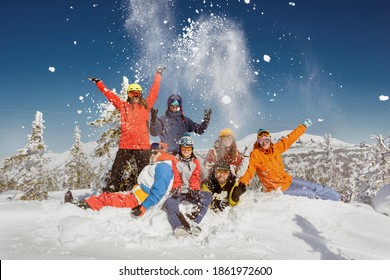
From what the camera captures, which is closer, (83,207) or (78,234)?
(78,234)

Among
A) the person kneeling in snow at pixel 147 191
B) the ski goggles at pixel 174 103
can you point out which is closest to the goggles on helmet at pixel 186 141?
the person kneeling in snow at pixel 147 191

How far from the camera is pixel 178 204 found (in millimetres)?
5449

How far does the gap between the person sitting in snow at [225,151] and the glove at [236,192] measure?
105 cm

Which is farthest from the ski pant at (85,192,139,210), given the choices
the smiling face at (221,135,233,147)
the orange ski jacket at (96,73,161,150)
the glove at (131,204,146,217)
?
the smiling face at (221,135,233,147)

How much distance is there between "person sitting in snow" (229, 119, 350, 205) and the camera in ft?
23.6

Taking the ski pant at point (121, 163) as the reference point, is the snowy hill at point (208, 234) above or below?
below

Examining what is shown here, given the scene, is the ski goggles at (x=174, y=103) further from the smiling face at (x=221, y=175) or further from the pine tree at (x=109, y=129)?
the pine tree at (x=109, y=129)

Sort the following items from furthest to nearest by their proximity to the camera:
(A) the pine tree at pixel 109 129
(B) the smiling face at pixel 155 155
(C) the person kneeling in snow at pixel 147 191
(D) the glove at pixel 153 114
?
(A) the pine tree at pixel 109 129, (D) the glove at pixel 153 114, (B) the smiling face at pixel 155 155, (C) the person kneeling in snow at pixel 147 191

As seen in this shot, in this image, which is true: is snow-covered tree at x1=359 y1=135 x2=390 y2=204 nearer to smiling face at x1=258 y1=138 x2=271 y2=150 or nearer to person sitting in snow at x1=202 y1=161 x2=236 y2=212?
smiling face at x1=258 y1=138 x2=271 y2=150

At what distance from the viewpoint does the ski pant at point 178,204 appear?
5.15 meters
